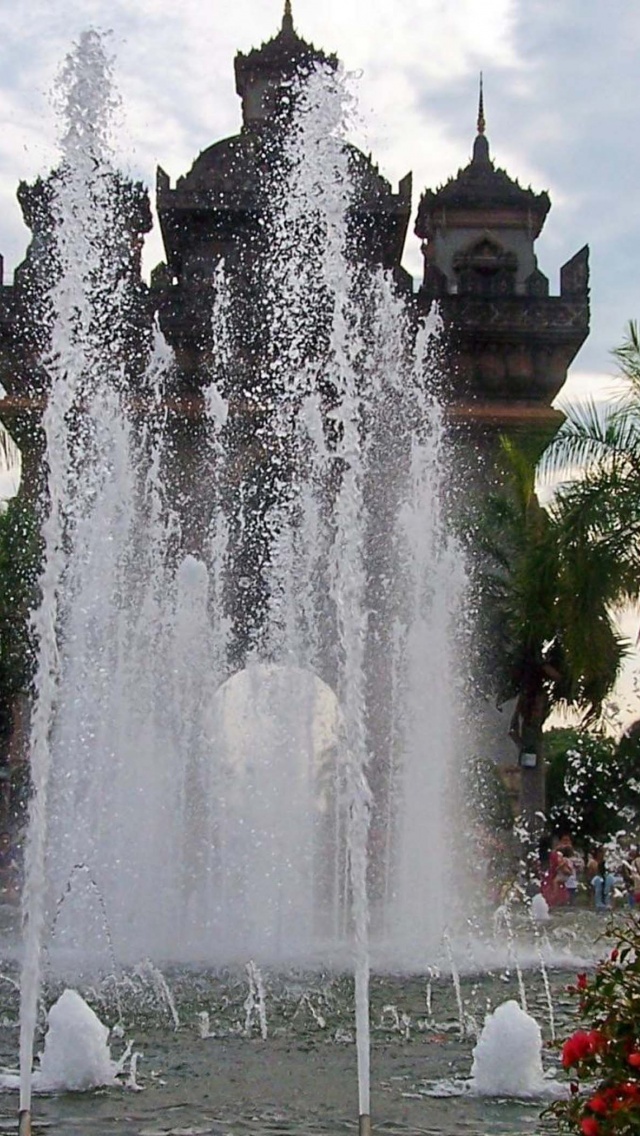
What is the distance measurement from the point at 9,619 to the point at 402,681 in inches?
290

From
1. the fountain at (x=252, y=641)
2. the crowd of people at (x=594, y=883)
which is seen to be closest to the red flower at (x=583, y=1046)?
the fountain at (x=252, y=641)

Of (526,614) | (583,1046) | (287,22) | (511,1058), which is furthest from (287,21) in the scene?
(583,1046)

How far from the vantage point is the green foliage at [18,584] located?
21.5 meters

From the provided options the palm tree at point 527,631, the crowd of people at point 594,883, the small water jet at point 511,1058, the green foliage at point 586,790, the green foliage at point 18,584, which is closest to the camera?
the small water jet at point 511,1058

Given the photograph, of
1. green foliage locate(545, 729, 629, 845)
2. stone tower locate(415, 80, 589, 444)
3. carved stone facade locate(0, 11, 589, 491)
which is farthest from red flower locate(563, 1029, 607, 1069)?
green foliage locate(545, 729, 629, 845)

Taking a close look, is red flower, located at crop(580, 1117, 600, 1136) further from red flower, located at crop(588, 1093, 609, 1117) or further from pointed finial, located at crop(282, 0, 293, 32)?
pointed finial, located at crop(282, 0, 293, 32)

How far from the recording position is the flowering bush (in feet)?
11.7

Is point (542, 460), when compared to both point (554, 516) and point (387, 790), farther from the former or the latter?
point (387, 790)

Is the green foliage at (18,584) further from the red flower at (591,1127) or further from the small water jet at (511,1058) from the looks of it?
the red flower at (591,1127)

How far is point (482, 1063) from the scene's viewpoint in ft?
20.6

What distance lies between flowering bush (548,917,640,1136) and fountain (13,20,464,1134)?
129 cm

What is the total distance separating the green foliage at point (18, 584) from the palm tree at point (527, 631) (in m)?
6.32

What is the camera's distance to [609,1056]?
147 inches

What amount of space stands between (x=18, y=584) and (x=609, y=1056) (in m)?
18.6
